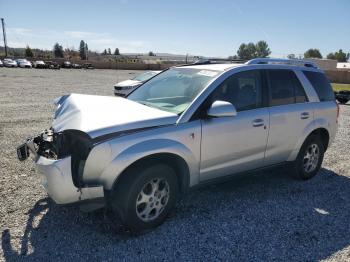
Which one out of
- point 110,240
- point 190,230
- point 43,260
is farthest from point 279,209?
point 43,260

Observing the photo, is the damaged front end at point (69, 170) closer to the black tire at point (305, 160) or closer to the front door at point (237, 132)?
the front door at point (237, 132)

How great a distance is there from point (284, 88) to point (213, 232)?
244 cm

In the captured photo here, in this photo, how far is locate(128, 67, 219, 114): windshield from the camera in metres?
4.12

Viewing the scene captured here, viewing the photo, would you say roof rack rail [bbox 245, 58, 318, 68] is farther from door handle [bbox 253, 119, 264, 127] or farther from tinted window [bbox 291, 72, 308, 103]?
door handle [bbox 253, 119, 264, 127]

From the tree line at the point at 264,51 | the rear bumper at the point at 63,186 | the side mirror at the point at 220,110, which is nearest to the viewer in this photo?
the rear bumper at the point at 63,186

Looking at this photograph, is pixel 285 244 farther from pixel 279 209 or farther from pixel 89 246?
pixel 89 246

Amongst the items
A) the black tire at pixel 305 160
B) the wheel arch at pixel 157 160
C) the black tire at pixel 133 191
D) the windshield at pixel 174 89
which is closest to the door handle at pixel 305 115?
the black tire at pixel 305 160

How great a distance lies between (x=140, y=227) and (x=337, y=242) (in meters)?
2.15

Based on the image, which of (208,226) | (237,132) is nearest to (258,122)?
(237,132)

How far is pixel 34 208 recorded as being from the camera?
4.18m

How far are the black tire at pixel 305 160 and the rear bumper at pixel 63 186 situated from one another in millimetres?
3317

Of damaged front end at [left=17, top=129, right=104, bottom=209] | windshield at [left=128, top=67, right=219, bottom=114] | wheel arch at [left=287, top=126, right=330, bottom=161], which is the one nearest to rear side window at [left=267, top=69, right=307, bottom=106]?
wheel arch at [left=287, top=126, right=330, bottom=161]

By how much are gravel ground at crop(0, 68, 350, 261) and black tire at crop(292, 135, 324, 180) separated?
14 cm

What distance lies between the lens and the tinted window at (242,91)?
4.20 metres
